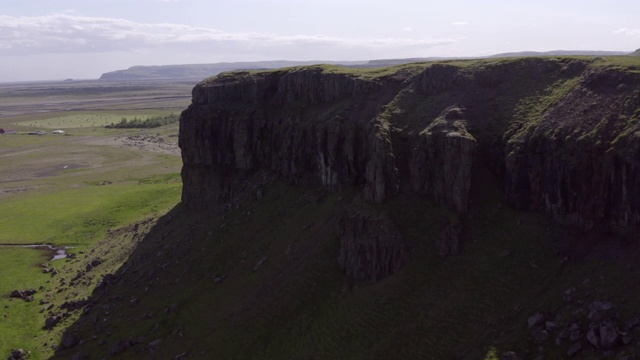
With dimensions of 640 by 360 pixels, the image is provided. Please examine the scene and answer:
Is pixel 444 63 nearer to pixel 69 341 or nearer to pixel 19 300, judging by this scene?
pixel 69 341

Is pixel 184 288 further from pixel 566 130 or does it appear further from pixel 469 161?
pixel 566 130

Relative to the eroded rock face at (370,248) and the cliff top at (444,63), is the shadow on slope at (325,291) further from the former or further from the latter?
the cliff top at (444,63)

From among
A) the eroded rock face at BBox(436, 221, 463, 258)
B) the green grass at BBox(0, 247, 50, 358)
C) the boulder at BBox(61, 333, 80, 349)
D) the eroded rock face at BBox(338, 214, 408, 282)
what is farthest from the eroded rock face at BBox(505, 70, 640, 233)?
the green grass at BBox(0, 247, 50, 358)

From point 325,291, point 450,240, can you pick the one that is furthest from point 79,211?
point 450,240

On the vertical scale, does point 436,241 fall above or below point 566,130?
below

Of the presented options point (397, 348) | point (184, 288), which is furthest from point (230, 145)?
point (397, 348)

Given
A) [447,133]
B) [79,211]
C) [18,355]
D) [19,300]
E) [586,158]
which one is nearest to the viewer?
[586,158]

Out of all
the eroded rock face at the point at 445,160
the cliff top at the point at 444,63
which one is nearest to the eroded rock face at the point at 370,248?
the eroded rock face at the point at 445,160
